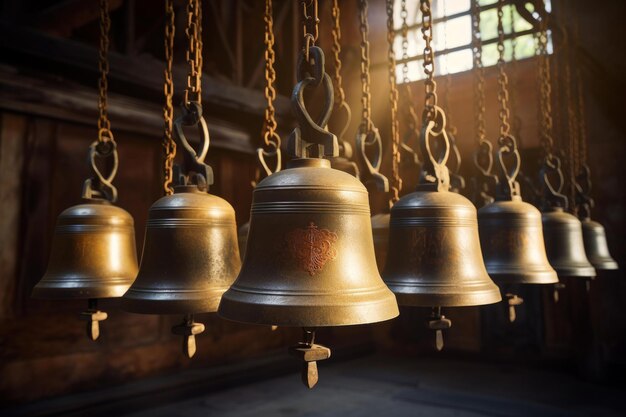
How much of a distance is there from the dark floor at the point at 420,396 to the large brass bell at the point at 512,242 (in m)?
2.23

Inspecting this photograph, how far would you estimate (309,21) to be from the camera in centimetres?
151

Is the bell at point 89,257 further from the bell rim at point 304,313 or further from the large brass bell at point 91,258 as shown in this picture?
the bell rim at point 304,313

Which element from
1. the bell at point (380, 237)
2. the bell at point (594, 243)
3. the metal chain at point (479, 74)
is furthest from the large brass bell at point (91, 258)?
the bell at point (594, 243)

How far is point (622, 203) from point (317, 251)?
4888 mm

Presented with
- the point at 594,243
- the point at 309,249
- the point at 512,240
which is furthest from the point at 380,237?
the point at 594,243

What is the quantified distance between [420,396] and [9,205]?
3.92 m

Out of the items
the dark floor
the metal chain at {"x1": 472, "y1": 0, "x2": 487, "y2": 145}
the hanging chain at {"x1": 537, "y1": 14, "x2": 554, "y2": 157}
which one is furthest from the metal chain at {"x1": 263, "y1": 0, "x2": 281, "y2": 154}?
the dark floor

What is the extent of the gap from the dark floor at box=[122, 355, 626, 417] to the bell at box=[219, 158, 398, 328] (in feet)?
10.7

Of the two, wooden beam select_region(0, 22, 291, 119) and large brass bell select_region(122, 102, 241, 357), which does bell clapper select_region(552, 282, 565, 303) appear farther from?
wooden beam select_region(0, 22, 291, 119)

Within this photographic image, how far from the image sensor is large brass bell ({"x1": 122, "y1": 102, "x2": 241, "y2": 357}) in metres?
1.92

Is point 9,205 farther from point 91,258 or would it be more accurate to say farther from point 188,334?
point 188,334

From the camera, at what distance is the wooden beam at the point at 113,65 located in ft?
12.6

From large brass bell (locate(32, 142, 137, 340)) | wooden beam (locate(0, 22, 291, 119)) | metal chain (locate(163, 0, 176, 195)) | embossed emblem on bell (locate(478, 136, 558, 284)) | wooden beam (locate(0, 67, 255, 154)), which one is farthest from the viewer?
wooden beam (locate(0, 67, 255, 154))

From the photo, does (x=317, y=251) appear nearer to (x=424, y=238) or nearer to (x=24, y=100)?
(x=424, y=238)
